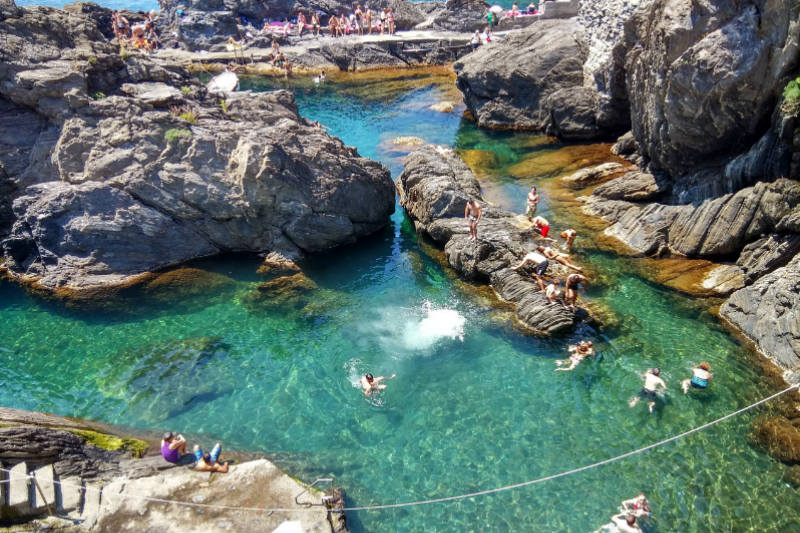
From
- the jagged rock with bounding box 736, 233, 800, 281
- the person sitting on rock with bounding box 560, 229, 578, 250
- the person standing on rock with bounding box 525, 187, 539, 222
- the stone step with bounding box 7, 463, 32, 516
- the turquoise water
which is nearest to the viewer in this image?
the stone step with bounding box 7, 463, 32, 516

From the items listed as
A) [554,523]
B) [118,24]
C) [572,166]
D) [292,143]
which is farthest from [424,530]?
[118,24]

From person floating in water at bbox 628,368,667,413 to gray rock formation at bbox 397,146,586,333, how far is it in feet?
10.0

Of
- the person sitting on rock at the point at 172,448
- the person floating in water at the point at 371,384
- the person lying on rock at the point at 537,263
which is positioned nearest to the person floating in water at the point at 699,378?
the person lying on rock at the point at 537,263

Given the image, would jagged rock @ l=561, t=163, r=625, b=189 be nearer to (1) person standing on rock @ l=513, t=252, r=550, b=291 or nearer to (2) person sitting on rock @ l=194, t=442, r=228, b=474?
(1) person standing on rock @ l=513, t=252, r=550, b=291

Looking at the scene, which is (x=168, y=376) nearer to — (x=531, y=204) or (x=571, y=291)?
(x=571, y=291)

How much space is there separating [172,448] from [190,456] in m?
0.58

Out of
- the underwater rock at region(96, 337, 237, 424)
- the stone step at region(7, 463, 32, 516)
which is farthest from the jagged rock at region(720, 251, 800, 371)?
the stone step at region(7, 463, 32, 516)

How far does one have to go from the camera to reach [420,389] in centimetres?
1516

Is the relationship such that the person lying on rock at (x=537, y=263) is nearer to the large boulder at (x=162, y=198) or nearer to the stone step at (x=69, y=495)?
the large boulder at (x=162, y=198)

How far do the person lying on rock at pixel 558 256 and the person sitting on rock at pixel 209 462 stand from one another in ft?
42.5

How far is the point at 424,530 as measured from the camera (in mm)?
11359

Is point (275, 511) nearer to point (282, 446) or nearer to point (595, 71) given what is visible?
point (282, 446)

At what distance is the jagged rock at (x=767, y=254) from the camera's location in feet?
54.1

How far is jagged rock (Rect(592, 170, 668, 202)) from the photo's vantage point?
77.1 feet
